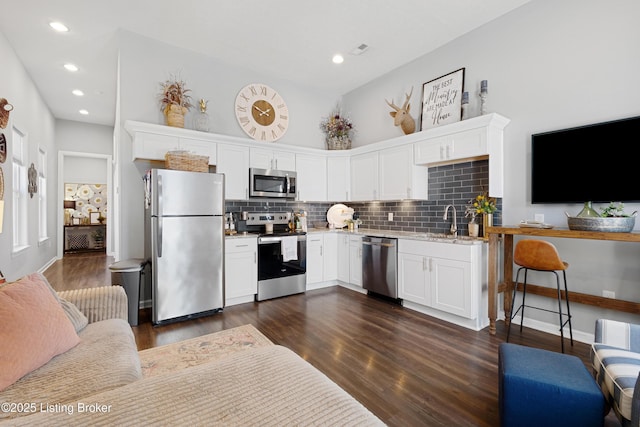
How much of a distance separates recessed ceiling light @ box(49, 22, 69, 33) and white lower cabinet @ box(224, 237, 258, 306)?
10.2 ft

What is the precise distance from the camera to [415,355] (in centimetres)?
255

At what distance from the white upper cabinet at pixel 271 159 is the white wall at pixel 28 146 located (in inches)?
113

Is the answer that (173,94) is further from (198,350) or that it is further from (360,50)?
(198,350)

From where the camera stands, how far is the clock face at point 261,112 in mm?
4570

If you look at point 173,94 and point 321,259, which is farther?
point 321,259

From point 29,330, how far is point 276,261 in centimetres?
291

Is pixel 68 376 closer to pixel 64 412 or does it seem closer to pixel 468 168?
pixel 64 412

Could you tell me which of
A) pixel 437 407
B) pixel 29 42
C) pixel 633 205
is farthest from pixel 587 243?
pixel 29 42

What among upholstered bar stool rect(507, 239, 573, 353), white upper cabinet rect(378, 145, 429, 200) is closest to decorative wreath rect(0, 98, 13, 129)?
white upper cabinet rect(378, 145, 429, 200)

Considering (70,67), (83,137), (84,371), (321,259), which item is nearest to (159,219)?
(84,371)

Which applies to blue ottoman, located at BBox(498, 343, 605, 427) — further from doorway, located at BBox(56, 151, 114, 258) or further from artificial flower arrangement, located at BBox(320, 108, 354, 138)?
doorway, located at BBox(56, 151, 114, 258)

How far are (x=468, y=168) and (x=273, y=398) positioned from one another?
11.7 ft

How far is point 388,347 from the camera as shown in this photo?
8.86 feet

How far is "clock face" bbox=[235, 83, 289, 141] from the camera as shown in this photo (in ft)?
15.0
